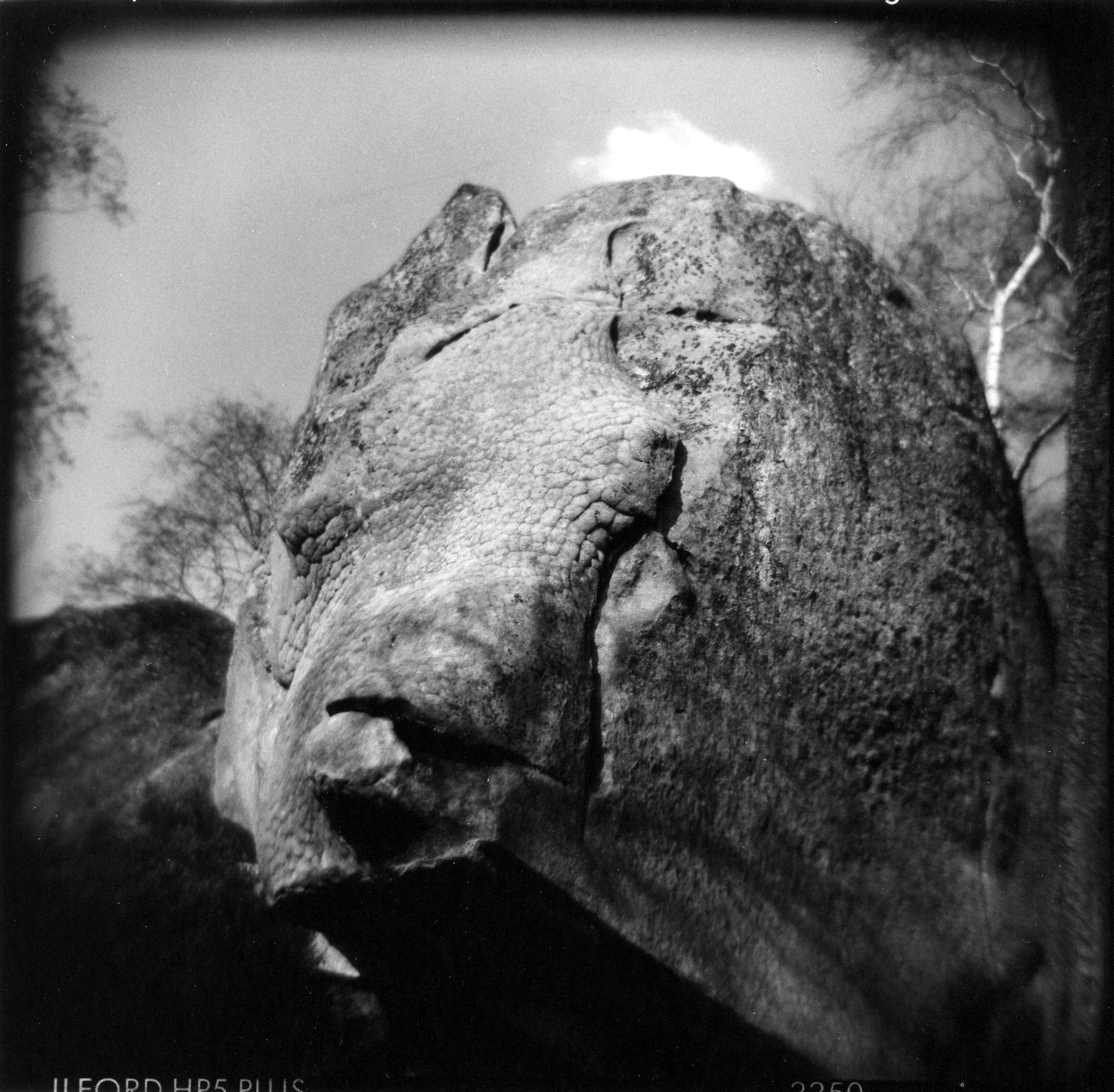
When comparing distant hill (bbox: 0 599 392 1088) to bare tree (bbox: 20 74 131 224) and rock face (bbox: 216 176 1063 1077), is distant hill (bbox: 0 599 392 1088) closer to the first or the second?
rock face (bbox: 216 176 1063 1077)

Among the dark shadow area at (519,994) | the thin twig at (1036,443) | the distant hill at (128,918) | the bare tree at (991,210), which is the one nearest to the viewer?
the dark shadow area at (519,994)

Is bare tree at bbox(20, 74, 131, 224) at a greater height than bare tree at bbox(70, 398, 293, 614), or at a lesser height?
greater

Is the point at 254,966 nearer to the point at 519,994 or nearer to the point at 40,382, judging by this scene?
the point at 519,994

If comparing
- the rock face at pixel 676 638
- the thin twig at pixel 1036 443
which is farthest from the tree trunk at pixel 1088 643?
the thin twig at pixel 1036 443

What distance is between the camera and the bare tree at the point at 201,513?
3279 millimetres

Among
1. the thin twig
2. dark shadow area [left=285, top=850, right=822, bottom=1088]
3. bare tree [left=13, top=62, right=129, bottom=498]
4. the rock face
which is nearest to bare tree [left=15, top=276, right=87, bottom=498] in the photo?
bare tree [left=13, top=62, right=129, bottom=498]

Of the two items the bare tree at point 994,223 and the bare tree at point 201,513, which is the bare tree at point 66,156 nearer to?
the bare tree at point 201,513

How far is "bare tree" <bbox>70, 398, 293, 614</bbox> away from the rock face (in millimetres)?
210

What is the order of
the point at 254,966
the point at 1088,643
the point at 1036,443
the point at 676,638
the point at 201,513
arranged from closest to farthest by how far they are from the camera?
1. the point at 1088,643
2. the point at 676,638
3. the point at 254,966
4. the point at 201,513
5. the point at 1036,443

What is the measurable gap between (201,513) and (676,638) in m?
1.63

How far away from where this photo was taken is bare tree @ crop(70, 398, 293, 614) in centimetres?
328

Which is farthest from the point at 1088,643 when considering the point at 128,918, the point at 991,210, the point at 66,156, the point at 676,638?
the point at 66,156

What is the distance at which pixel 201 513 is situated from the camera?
3.43m

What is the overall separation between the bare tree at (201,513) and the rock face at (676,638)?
0.21 metres
